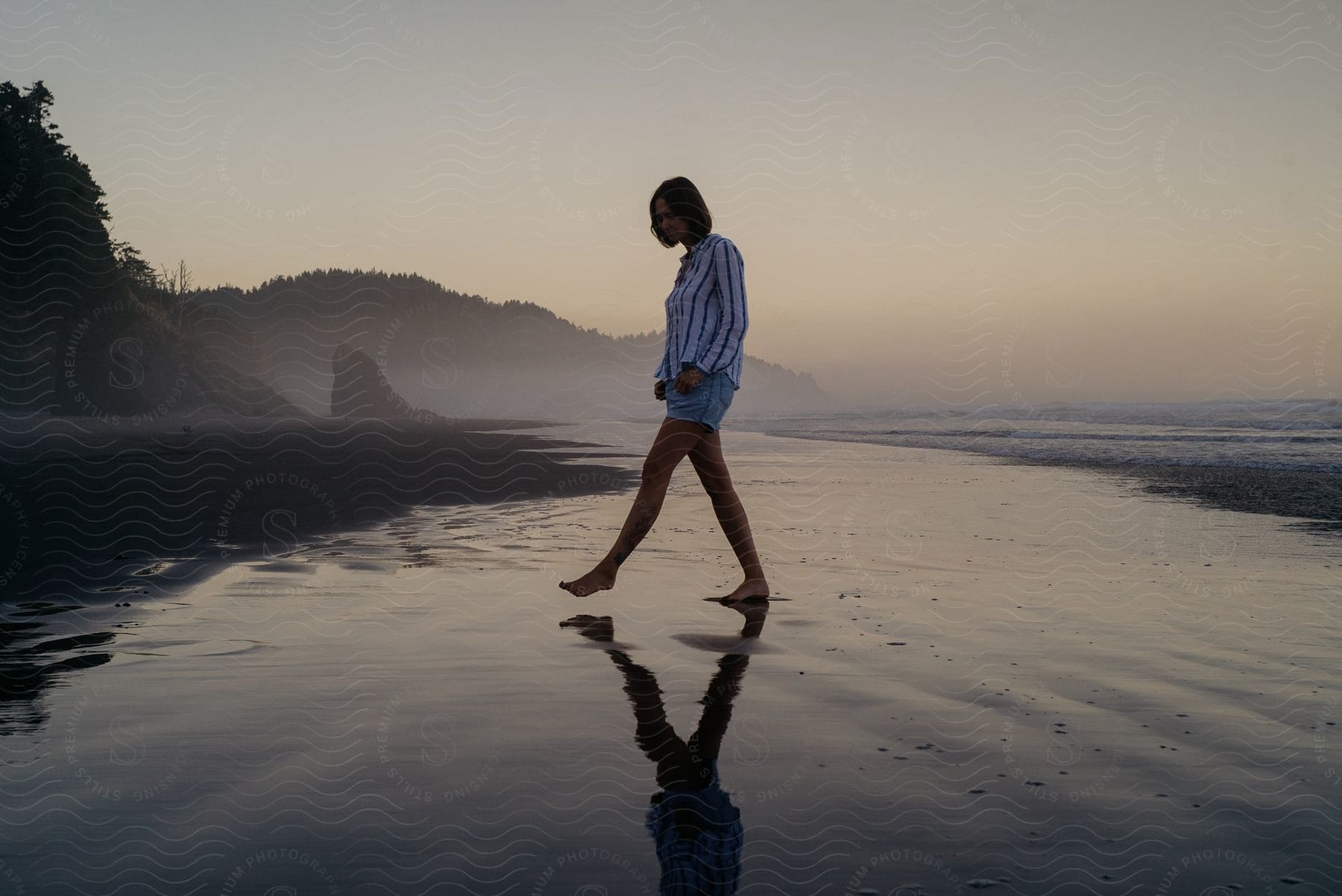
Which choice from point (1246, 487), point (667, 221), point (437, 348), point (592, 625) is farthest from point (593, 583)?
point (437, 348)

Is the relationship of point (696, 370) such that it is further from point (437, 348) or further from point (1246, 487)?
point (437, 348)

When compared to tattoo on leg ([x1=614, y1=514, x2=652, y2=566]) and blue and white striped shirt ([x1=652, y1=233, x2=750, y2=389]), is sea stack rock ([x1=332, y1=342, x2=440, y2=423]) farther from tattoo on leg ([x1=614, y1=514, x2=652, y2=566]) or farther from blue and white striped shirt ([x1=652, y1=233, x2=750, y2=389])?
blue and white striped shirt ([x1=652, y1=233, x2=750, y2=389])

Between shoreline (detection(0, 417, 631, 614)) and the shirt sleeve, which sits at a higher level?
the shirt sleeve

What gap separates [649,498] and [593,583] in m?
0.51

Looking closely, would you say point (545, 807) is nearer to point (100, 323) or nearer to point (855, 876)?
point (855, 876)

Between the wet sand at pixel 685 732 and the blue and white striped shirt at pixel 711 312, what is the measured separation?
126 centimetres

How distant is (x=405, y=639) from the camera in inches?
147

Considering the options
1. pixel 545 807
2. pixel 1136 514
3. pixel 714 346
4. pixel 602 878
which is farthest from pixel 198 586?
pixel 1136 514

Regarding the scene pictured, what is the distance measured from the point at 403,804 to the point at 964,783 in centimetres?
138

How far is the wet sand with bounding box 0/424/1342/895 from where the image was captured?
1893 mm

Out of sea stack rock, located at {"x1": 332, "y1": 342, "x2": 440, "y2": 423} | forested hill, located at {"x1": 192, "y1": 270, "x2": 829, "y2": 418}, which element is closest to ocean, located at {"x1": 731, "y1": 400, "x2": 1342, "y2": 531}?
sea stack rock, located at {"x1": 332, "y1": 342, "x2": 440, "y2": 423}

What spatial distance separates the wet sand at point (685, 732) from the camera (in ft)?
6.21

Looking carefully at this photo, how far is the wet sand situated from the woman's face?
6.26 ft

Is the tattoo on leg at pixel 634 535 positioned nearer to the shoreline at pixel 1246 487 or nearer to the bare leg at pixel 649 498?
the bare leg at pixel 649 498
